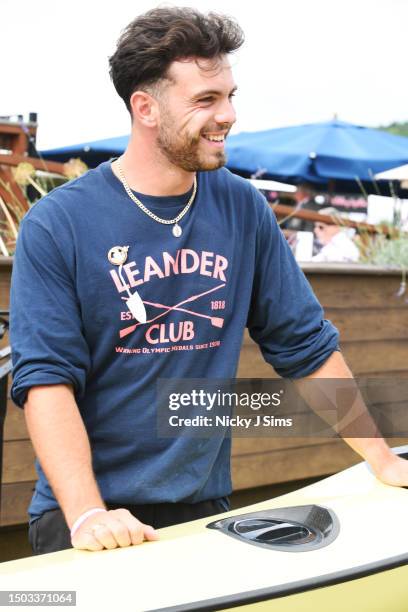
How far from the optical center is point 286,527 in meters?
1.98

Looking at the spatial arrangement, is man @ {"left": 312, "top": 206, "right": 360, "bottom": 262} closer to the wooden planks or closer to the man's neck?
the wooden planks

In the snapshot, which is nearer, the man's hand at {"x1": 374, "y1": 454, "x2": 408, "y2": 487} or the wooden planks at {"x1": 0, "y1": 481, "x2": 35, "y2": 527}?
the man's hand at {"x1": 374, "y1": 454, "x2": 408, "y2": 487}

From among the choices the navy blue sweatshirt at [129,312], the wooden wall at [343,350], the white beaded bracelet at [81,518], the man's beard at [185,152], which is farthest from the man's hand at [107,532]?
the wooden wall at [343,350]

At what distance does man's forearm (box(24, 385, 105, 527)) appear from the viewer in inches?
68.7

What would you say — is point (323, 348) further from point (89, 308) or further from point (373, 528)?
point (89, 308)

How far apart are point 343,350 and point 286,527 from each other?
2185 millimetres

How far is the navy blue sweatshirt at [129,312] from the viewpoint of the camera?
1.86m

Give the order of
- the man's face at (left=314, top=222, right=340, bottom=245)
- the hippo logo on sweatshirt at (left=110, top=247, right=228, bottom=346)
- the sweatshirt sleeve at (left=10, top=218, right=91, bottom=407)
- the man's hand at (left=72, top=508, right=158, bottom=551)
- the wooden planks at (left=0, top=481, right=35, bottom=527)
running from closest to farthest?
1. the man's hand at (left=72, top=508, right=158, bottom=551)
2. the sweatshirt sleeve at (left=10, top=218, right=91, bottom=407)
3. the hippo logo on sweatshirt at (left=110, top=247, right=228, bottom=346)
4. the wooden planks at (left=0, top=481, right=35, bottom=527)
5. the man's face at (left=314, top=222, right=340, bottom=245)

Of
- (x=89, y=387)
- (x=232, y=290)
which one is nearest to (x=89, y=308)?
(x=89, y=387)

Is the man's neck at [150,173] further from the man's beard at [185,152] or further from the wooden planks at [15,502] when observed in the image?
the wooden planks at [15,502]

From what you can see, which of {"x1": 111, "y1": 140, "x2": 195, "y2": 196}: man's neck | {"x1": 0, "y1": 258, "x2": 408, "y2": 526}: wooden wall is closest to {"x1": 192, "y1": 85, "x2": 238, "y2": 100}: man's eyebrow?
{"x1": 111, "y1": 140, "x2": 195, "y2": 196}: man's neck

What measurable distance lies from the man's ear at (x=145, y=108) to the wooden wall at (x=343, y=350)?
1872 millimetres

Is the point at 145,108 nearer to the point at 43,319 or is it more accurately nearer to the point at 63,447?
the point at 43,319

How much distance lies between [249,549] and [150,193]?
760 millimetres
